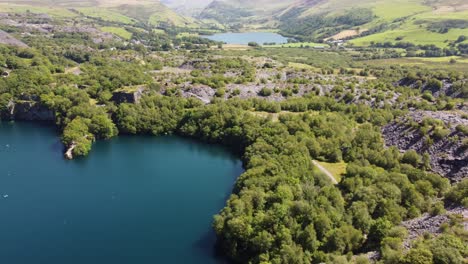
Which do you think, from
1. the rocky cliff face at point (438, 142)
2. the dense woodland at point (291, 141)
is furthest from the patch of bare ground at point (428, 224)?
the rocky cliff face at point (438, 142)

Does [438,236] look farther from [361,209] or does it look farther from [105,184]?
[105,184]

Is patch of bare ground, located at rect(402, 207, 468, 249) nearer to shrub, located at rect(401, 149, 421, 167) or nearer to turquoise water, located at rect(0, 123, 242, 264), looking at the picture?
shrub, located at rect(401, 149, 421, 167)

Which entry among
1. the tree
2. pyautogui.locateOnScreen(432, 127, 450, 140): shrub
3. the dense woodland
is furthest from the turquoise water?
pyautogui.locateOnScreen(432, 127, 450, 140): shrub

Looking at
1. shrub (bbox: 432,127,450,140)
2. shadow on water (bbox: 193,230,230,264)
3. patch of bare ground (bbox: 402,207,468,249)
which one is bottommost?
shadow on water (bbox: 193,230,230,264)

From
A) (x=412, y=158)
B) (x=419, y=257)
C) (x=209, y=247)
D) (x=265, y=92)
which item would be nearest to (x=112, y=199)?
(x=209, y=247)

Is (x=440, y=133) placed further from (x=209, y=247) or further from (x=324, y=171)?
(x=209, y=247)

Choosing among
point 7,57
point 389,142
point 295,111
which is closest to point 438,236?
point 389,142

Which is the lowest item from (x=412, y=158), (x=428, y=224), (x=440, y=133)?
(x=428, y=224)
